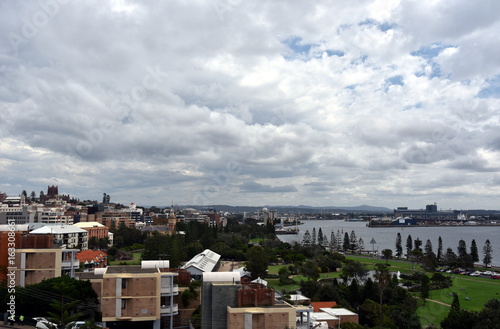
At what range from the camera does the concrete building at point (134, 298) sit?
19.6 m

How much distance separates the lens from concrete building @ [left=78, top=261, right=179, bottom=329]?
1958cm

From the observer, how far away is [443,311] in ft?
89.1

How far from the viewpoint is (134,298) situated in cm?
1975

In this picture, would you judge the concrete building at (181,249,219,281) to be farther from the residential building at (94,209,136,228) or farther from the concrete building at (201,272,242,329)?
the residential building at (94,209,136,228)

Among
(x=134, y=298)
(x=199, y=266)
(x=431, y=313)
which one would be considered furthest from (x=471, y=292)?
(x=134, y=298)

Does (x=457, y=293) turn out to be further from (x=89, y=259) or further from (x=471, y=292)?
(x=89, y=259)

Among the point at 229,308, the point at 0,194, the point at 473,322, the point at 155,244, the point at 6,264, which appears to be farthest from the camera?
the point at 0,194

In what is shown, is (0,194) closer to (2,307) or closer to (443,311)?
(2,307)

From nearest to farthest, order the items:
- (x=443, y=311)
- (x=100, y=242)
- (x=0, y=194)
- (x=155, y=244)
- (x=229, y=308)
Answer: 1. (x=229, y=308)
2. (x=443, y=311)
3. (x=155, y=244)
4. (x=100, y=242)
5. (x=0, y=194)

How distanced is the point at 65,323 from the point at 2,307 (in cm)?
560

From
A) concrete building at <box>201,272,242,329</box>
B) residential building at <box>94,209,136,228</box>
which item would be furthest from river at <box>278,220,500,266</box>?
concrete building at <box>201,272,242,329</box>

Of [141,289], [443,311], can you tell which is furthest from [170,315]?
[443,311]

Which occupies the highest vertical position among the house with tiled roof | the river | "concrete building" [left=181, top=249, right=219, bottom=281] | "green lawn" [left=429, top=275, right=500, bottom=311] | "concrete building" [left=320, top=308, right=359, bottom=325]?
the house with tiled roof

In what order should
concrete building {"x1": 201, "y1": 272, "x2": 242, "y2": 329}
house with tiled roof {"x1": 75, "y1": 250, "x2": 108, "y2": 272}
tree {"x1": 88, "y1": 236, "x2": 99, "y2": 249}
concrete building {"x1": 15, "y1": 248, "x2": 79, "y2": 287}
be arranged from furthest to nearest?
1. tree {"x1": 88, "y1": 236, "x2": 99, "y2": 249}
2. house with tiled roof {"x1": 75, "y1": 250, "x2": 108, "y2": 272}
3. concrete building {"x1": 15, "y1": 248, "x2": 79, "y2": 287}
4. concrete building {"x1": 201, "y1": 272, "x2": 242, "y2": 329}
